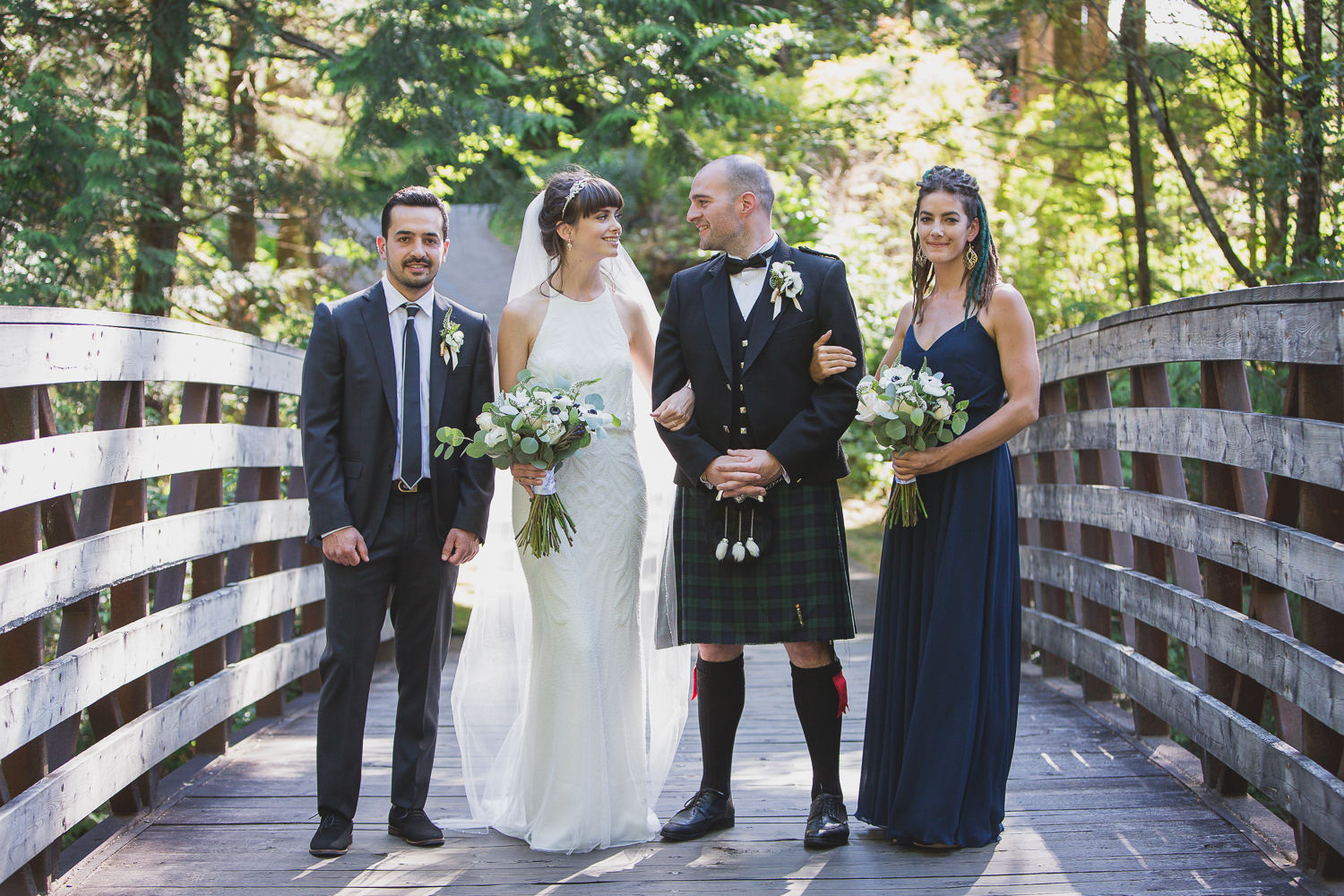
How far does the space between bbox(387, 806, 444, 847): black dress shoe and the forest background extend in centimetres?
415

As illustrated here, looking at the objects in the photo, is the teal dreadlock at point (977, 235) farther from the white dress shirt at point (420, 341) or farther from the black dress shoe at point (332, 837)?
the black dress shoe at point (332, 837)

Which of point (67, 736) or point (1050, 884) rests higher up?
point (67, 736)

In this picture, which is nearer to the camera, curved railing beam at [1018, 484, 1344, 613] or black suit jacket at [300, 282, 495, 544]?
curved railing beam at [1018, 484, 1344, 613]

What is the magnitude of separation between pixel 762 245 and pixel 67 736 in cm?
237

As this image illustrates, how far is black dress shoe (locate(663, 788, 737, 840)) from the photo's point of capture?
3549mm

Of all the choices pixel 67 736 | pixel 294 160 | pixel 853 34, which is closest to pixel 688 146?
pixel 853 34

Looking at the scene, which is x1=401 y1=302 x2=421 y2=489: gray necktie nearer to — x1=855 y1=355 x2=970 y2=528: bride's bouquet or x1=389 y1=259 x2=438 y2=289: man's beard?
x1=389 y1=259 x2=438 y2=289: man's beard

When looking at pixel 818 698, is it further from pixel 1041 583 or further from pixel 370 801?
pixel 1041 583

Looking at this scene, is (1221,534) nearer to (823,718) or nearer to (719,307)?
(823,718)

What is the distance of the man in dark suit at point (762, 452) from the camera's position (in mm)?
3488

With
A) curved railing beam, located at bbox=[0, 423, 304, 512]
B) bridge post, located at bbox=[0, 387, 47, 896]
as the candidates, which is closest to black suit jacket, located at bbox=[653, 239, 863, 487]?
curved railing beam, located at bbox=[0, 423, 304, 512]

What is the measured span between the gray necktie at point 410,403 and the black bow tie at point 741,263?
936 mm

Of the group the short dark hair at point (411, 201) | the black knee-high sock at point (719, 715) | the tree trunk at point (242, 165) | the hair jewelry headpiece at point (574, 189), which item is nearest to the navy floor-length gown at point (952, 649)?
the black knee-high sock at point (719, 715)

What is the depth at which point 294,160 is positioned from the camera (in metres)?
9.05
